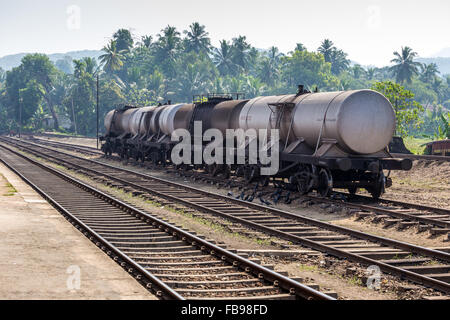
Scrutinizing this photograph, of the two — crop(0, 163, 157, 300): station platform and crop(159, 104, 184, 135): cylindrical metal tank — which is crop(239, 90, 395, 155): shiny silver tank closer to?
crop(0, 163, 157, 300): station platform

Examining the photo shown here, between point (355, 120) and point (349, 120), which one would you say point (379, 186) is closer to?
point (355, 120)

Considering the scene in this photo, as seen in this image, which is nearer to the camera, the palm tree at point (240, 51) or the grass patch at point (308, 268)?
the grass patch at point (308, 268)

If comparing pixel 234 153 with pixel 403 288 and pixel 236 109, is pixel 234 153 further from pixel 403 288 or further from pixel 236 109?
pixel 403 288

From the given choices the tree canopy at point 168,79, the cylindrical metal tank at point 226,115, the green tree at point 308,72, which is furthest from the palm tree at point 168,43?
the cylindrical metal tank at point 226,115

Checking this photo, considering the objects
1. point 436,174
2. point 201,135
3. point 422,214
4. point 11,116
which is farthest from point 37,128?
point 422,214

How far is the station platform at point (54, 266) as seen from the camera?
25.8 ft

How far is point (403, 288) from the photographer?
28.2ft

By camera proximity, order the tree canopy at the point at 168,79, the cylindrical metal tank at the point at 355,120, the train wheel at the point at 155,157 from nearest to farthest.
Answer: the cylindrical metal tank at the point at 355,120
the train wheel at the point at 155,157
the tree canopy at the point at 168,79

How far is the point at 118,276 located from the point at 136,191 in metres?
12.9

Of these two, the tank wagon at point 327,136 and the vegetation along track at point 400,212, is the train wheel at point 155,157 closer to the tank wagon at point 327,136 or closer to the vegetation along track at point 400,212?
the tank wagon at point 327,136

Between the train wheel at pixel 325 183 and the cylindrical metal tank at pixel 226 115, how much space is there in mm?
6572

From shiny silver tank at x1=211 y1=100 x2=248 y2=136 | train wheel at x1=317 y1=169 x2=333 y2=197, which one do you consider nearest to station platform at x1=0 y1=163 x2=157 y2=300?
train wheel at x1=317 y1=169 x2=333 y2=197

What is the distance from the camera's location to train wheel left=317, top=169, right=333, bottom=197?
18125 millimetres

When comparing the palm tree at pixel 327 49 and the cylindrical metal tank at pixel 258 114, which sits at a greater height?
the palm tree at pixel 327 49
